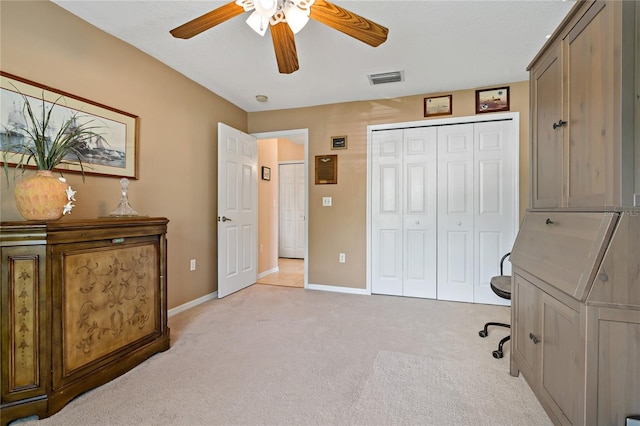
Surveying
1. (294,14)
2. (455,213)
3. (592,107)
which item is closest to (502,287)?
(455,213)

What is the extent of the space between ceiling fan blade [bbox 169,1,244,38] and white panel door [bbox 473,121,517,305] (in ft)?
8.89

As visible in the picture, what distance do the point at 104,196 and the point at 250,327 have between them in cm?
156

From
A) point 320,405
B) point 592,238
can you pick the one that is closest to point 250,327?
point 320,405

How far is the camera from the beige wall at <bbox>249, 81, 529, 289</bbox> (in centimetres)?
353

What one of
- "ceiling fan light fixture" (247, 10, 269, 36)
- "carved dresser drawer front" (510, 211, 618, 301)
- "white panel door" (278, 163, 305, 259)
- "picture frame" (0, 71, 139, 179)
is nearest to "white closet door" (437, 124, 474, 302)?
"carved dresser drawer front" (510, 211, 618, 301)

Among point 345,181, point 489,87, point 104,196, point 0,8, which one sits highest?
point 489,87

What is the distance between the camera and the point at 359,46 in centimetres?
235

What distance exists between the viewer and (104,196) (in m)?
2.20

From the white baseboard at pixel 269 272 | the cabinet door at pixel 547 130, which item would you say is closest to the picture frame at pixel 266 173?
the white baseboard at pixel 269 272

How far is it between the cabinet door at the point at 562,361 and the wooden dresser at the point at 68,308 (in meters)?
2.31

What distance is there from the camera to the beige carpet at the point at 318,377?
1431mm

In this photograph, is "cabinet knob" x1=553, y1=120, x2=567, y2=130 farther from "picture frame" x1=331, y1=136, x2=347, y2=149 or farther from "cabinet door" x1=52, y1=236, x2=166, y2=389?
"cabinet door" x1=52, y1=236, x2=166, y2=389

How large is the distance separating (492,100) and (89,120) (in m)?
3.73

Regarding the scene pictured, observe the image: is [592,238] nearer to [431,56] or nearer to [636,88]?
[636,88]
